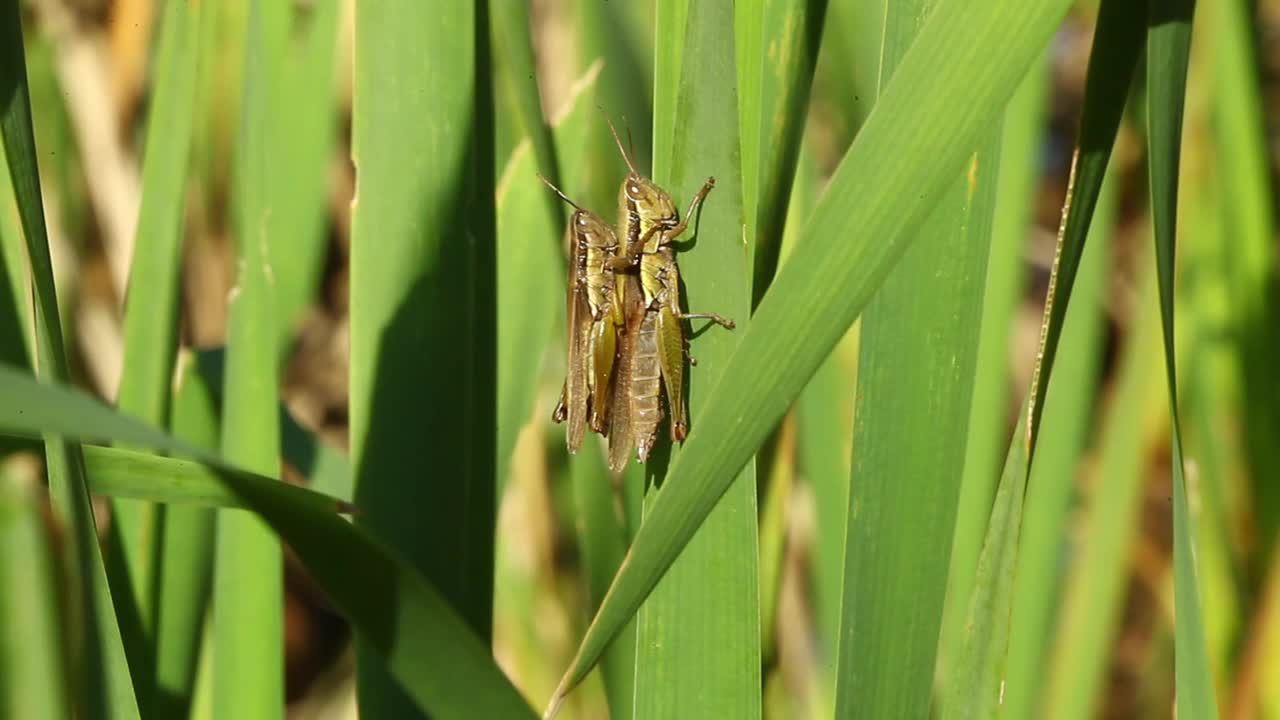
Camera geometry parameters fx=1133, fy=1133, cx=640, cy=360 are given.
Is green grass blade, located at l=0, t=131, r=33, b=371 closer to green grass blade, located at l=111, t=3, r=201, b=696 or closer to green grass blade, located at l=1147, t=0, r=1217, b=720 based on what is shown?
green grass blade, located at l=111, t=3, r=201, b=696

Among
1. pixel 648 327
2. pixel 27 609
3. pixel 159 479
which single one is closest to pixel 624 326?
pixel 648 327

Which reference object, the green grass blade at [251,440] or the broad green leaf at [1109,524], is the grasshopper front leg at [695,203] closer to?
the green grass blade at [251,440]

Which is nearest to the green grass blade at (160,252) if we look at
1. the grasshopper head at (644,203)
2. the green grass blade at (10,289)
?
the green grass blade at (10,289)

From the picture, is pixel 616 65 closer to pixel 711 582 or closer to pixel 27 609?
pixel 711 582

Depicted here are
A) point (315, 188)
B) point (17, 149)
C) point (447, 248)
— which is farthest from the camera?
point (315, 188)

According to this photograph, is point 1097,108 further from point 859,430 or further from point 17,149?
point 17,149

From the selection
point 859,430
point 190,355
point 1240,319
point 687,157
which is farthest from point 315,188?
point 1240,319
